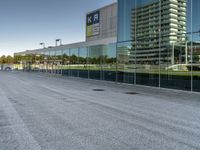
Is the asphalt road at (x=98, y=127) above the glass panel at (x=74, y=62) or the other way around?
the other way around

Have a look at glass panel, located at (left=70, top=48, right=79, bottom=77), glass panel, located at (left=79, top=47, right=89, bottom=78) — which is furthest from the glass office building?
glass panel, located at (left=70, top=48, right=79, bottom=77)

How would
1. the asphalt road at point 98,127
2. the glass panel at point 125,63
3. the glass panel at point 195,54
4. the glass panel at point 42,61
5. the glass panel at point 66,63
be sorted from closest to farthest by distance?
the asphalt road at point 98,127
the glass panel at point 195,54
the glass panel at point 125,63
the glass panel at point 66,63
the glass panel at point 42,61

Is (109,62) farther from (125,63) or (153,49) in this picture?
(153,49)

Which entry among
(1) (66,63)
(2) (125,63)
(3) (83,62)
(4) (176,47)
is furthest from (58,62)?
(4) (176,47)

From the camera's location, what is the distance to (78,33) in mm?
48500

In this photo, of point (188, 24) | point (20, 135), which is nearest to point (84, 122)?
point (20, 135)

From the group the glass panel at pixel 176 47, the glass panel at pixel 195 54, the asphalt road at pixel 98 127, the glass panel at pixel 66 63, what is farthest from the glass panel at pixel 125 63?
the glass panel at pixel 66 63

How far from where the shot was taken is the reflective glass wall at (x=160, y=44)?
15.0 m

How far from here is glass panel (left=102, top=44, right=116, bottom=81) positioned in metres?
22.0

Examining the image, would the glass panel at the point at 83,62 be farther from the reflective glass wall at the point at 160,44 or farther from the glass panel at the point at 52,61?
the glass panel at the point at 52,61

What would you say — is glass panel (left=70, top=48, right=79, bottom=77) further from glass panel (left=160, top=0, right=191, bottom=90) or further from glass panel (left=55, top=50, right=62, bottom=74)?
glass panel (left=160, top=0, right=191, bottom=90)

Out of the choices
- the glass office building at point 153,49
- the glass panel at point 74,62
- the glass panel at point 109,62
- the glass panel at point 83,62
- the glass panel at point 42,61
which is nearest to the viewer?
the glass office building at point 153,49

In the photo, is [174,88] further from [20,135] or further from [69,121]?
[20,135]

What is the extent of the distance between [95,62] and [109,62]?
3.02 metres
